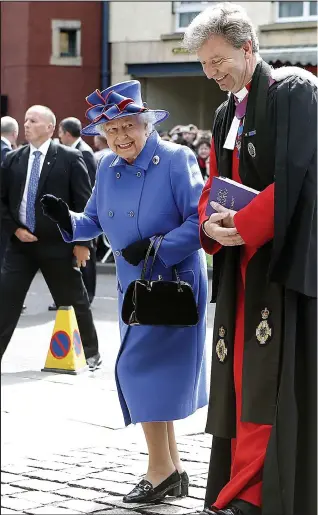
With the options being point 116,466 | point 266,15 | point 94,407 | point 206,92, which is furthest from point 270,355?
point 206,92

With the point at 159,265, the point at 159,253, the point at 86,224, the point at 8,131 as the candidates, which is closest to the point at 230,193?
the point at 159,253

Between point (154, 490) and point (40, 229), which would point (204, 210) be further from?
point (40, 229)

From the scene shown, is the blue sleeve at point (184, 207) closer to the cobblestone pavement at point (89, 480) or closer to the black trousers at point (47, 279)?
the cobblestone pavement at point (89, 480)

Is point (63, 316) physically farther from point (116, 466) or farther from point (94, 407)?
point (116, 466)

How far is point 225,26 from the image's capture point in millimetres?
4906

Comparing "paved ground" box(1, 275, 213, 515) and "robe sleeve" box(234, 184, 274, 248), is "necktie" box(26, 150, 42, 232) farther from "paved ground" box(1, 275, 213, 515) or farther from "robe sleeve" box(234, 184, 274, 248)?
"robe sleeve" box(234, 184, 274, 248)

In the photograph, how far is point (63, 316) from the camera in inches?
380

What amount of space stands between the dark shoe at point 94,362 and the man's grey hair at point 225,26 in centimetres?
499

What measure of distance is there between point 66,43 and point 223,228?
23.9 meters

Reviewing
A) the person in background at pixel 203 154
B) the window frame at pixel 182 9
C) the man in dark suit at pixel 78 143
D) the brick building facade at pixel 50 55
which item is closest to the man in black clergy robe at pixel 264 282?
the man in dark suit at pixel 78 143

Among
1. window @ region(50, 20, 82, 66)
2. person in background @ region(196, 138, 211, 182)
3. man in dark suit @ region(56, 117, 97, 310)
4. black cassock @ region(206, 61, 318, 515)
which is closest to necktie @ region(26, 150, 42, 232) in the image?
man in dark suit @ region(56, 117, 97, 310)

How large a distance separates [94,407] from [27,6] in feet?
67.8

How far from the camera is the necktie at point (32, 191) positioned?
958 centimetres

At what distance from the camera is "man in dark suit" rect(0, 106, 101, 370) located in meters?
9.35
